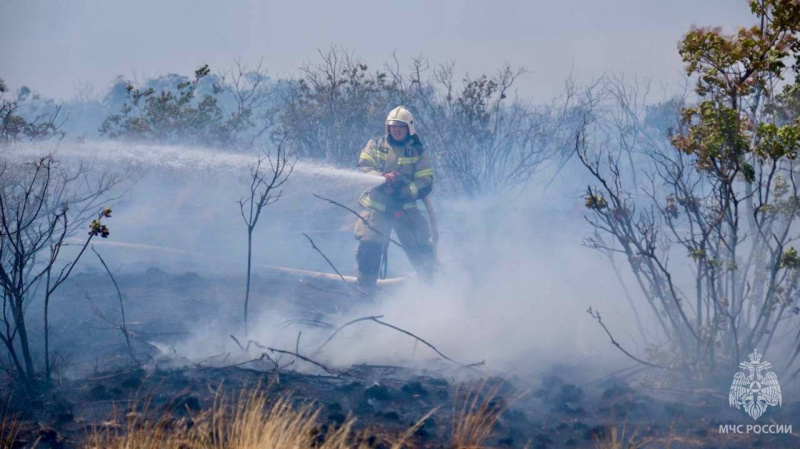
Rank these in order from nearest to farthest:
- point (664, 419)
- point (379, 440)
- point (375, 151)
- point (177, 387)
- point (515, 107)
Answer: point (379, 440) → point (664, 419) → point (177, 387) → point (375, 151) → point (515, 107)

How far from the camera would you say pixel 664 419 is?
4.60m

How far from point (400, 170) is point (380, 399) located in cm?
391

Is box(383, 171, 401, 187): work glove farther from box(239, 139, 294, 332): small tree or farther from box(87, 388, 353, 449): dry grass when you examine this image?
box(87, 388, 353, 449): dry grass

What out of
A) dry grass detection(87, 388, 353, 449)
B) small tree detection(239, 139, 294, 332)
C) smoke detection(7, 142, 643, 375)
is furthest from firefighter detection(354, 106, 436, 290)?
dry grass detection(87, 388, 353, 449)

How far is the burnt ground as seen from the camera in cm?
433

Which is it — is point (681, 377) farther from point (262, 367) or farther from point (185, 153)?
point (185, 153)

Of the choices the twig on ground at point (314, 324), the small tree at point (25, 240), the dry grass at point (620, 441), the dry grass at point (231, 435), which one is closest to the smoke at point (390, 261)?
the twig on ground at point (314, 324)

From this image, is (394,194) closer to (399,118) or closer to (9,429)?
(399,118)

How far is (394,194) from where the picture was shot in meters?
8.39

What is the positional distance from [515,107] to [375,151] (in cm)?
771

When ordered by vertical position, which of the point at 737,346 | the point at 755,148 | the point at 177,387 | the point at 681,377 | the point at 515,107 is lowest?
the point at 177,387

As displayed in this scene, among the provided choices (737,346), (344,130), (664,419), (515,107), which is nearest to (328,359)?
(664,419)

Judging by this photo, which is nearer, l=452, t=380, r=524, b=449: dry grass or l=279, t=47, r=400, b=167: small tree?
l=452, t=380, r=524, b=449: dry grass

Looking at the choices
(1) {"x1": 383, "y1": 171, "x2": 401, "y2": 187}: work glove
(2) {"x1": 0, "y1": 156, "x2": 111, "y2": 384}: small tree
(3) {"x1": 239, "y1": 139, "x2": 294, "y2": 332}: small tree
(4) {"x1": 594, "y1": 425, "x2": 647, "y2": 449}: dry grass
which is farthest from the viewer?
(1) {"x1": 383, "y1": 171, "x2": 401, "y2": 187}: work glove
